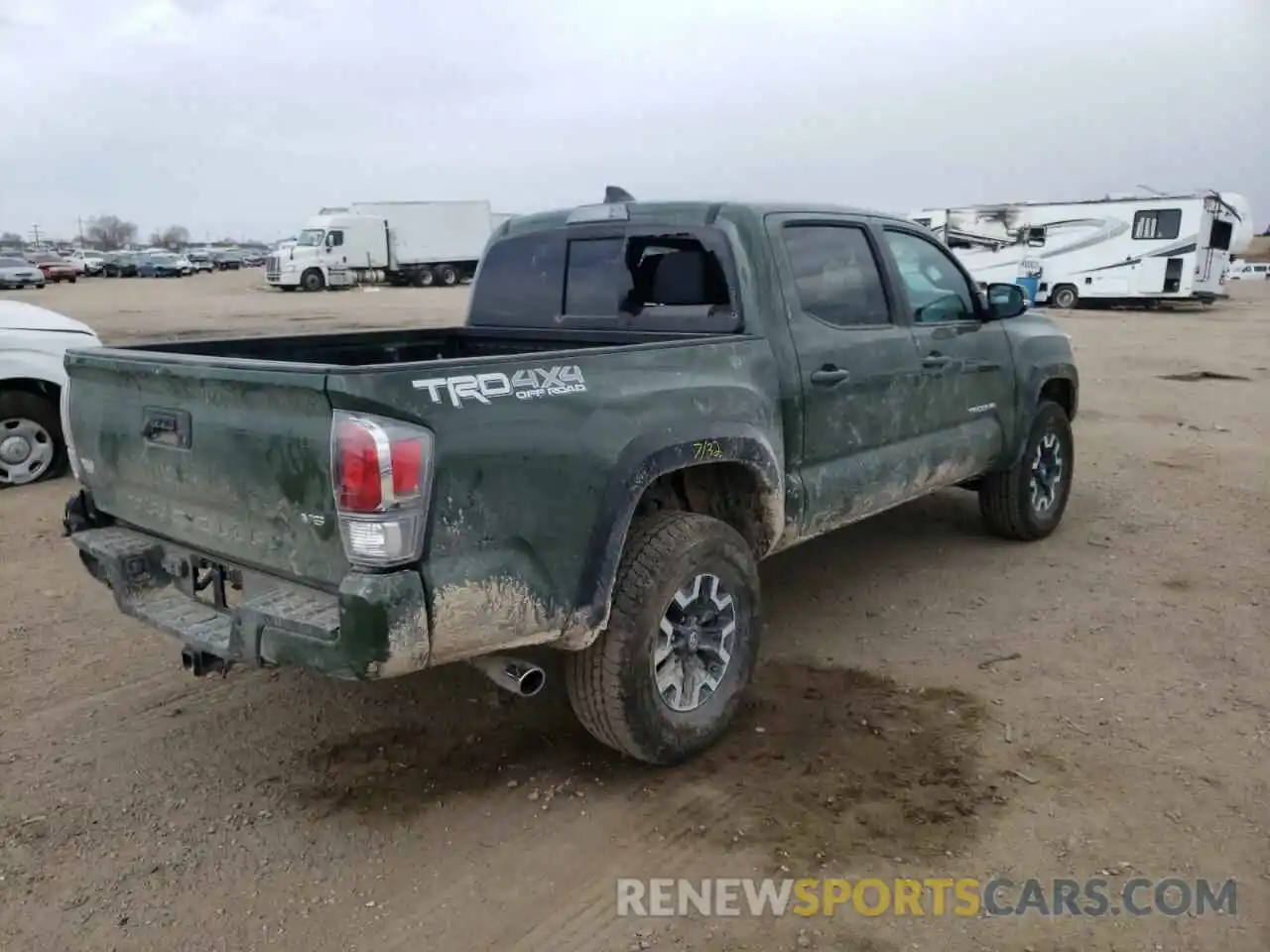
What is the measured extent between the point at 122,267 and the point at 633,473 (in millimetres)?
60443

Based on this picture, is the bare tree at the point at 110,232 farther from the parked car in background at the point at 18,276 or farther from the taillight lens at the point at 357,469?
the taillight lens at the point at 357,469

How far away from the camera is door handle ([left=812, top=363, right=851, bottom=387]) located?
405 centimetres

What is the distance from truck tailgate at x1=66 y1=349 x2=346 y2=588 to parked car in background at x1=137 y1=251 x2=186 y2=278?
57391 millimetres

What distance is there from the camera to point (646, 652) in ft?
10.7

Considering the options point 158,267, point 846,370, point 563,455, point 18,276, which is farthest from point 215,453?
point 158,267

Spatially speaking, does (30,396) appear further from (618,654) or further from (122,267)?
(122,267)

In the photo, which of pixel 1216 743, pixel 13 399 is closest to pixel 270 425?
pixel 1216 743

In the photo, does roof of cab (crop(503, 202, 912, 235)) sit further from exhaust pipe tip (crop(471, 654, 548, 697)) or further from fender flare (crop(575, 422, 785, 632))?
exhaust pipe tip (crop(471, 654, 548, 697))

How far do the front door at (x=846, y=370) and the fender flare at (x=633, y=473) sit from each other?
60 centimetres

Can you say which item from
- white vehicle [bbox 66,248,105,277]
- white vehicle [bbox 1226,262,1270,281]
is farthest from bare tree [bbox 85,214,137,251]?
white vehicle [bbox 1226,262,1270,281]

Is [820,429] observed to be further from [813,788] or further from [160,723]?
[160,723]

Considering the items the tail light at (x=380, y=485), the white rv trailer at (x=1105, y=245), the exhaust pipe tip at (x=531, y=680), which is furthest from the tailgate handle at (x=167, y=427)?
the white rv trailer at (x=1105, y=245)

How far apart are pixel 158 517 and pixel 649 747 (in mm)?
1846

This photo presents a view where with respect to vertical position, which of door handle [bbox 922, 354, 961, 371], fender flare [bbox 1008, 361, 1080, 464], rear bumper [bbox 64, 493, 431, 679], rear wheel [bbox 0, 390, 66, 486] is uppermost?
door handle [bbox 922, 354, 961, 371]
